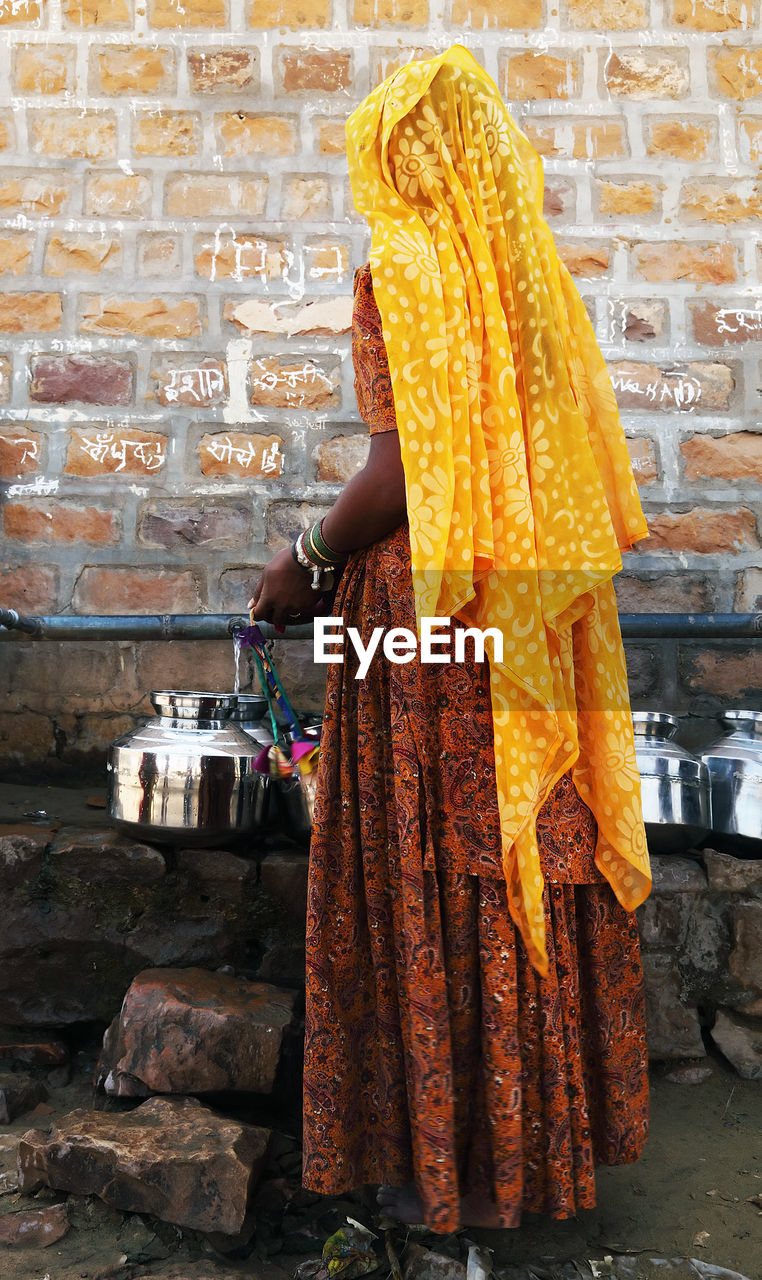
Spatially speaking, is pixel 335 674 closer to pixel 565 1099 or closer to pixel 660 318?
pixel 565 1099

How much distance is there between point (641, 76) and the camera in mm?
3096

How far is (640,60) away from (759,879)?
2.67 metres

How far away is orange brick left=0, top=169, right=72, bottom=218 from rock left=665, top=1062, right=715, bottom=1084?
3.18m

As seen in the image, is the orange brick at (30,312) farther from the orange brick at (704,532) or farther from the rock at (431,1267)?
the rock at (431,1267)

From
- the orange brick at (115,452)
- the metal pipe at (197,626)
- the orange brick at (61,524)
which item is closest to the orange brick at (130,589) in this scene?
the orange brick at (61,524)

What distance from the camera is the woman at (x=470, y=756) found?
4.92 feet

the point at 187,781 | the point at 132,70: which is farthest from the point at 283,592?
the point at 132,70

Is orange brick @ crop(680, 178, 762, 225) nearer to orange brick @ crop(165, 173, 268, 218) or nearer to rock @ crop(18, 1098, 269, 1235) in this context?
→ orange brick @ crop(165, 173, 268, 218)

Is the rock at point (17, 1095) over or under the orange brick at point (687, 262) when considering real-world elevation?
under

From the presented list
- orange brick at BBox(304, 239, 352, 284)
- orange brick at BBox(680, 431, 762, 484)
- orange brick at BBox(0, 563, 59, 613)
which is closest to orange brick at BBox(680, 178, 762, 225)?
orange brick at BBox(680, 431, 762, 484)

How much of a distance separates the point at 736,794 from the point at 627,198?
203 cm

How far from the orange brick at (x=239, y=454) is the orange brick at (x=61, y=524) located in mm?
367

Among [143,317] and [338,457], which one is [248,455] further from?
[143,317]

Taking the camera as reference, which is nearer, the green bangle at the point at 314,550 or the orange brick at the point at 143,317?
the green bangle at the point at 314,550
